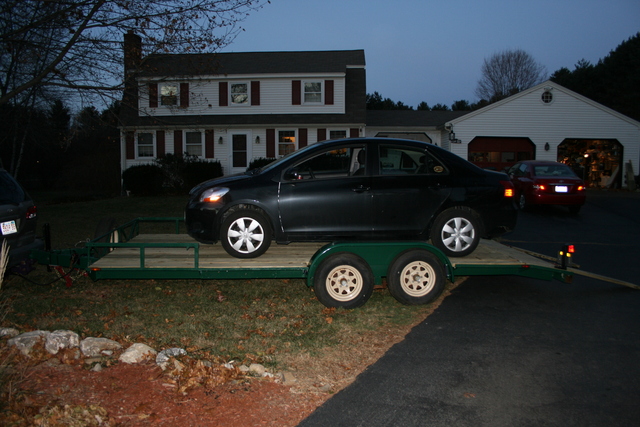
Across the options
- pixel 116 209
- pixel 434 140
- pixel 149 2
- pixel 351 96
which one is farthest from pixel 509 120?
pixel 149 2

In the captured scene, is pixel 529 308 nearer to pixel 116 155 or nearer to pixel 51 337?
pixel 51 337

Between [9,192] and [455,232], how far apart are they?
6.13 metres

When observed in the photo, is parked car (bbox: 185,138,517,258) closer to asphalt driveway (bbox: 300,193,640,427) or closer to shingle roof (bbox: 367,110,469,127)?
asphalt driveway (bbox: 300,193,640,427)

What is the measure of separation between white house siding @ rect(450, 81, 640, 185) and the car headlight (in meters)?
20.5

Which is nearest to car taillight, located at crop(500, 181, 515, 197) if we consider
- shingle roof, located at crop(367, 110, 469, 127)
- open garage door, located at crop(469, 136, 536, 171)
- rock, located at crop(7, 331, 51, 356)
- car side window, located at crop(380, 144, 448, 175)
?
car side window, located at crop(380, 144, 448, 175)

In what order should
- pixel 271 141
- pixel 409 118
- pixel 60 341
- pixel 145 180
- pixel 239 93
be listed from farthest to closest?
pixel 409 118
pixel 239 93
pixel 271 141
pixel 145 180
pixel 60 341

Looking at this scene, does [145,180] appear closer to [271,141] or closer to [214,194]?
[271,141]

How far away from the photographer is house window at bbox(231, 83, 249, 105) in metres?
26.4

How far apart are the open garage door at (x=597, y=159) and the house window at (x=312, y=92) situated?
1266cm

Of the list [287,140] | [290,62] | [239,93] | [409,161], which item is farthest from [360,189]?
[290,62]

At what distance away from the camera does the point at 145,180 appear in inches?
968

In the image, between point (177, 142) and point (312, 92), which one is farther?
point (177, 142)

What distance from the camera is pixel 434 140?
29.0 m

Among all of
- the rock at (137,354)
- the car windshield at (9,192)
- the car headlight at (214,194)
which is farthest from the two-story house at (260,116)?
the rock at (137,354)
